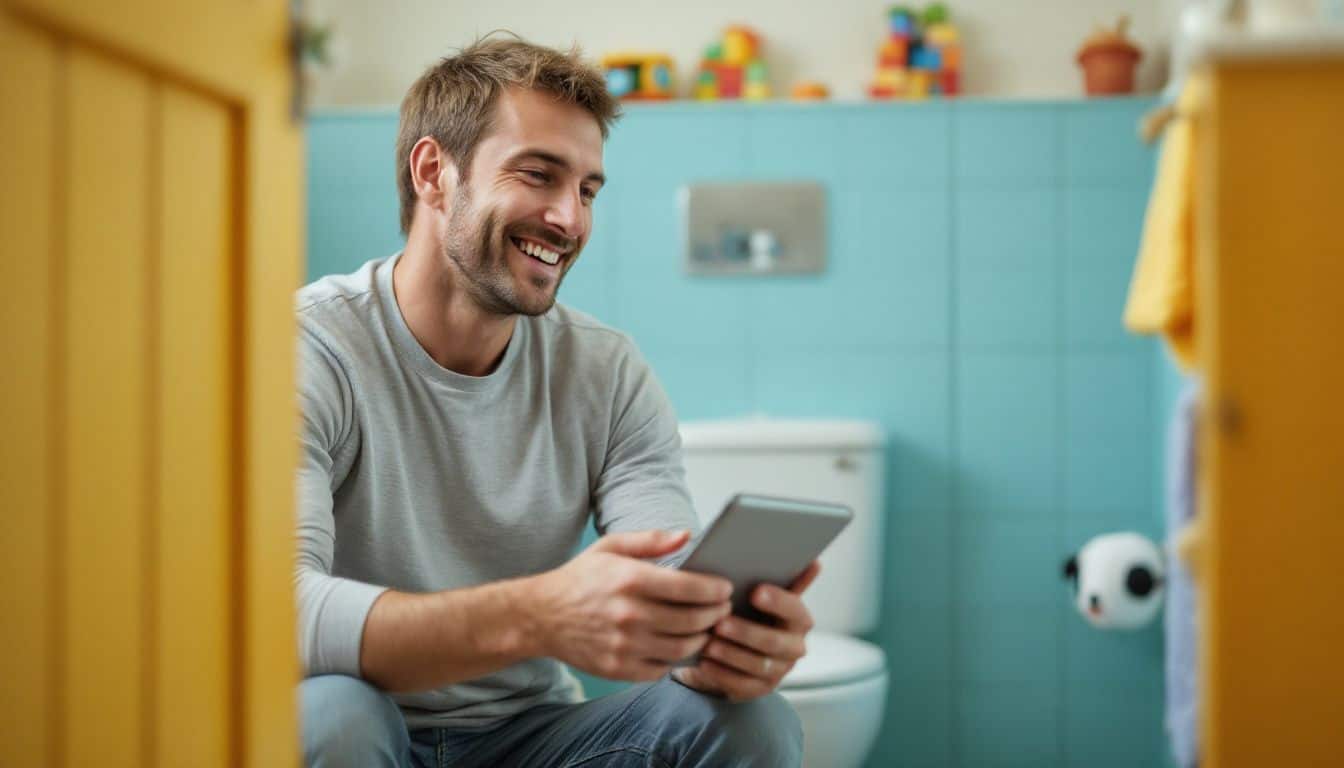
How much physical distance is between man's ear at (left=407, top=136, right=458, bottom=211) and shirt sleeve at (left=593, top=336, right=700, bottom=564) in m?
0.29

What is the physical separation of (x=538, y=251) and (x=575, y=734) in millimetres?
543

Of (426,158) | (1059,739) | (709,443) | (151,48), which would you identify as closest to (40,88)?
(151,48)

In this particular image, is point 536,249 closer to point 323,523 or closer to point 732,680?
point 323,523

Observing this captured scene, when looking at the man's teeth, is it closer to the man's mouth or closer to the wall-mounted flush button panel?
the man's mouth

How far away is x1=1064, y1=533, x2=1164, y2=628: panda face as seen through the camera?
220cm

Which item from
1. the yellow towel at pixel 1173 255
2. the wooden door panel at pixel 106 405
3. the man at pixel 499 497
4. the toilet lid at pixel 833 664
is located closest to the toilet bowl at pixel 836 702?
A: the toilet lid at pixel 833 664

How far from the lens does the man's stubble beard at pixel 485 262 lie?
141cm

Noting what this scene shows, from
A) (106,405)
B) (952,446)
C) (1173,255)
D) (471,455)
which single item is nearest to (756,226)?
(952,446)

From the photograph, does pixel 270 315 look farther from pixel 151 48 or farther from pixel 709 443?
pixel 709 443

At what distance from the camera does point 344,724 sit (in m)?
1.07

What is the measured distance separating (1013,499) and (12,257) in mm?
2157

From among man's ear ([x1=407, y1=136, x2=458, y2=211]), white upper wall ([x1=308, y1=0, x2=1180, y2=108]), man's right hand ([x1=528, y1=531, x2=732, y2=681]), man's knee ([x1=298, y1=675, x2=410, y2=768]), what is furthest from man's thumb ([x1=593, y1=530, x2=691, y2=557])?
white upper wall ([x1=308, y1=0, x2=1180, y2=108])

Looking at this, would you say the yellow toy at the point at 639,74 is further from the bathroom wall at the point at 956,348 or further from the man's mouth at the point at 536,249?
the man's mouth at the point at 536,249

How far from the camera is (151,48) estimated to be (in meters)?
0.68
